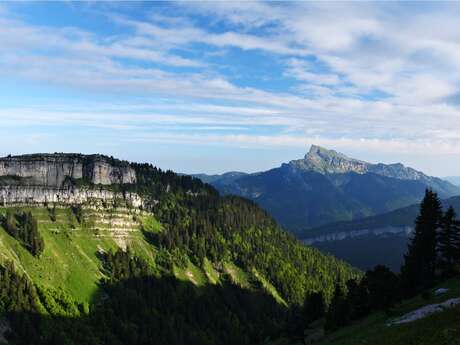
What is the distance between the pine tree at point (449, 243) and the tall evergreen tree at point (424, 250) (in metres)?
1.40

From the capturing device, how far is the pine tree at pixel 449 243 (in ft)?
281

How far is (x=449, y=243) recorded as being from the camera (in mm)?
87438

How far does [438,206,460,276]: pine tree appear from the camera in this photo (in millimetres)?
85500

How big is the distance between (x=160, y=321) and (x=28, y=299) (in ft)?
189

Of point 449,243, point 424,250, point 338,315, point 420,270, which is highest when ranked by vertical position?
point 449,243

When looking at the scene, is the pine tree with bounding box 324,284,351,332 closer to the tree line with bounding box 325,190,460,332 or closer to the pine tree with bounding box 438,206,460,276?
the tree line with bounding box 325,190,460,332

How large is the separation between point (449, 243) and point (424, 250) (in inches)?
186

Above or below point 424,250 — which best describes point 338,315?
below

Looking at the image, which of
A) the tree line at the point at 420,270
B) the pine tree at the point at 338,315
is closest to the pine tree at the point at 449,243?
the tree line at the point at 420,270

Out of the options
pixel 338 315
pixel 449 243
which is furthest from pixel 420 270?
pixel 338 315

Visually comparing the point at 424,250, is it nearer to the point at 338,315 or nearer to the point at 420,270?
the point at 420,270

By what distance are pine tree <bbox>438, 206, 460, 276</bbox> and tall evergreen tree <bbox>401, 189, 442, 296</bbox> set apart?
1.40m

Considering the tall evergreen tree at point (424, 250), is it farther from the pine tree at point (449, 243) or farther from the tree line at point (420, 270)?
the pine tree at point (449, 243)

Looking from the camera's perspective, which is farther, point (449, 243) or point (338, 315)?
point (449, 243)
